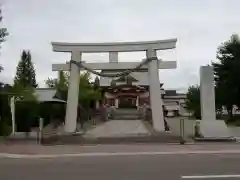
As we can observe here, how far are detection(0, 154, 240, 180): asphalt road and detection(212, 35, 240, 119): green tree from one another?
2921 cm

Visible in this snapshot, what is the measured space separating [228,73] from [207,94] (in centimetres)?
2154

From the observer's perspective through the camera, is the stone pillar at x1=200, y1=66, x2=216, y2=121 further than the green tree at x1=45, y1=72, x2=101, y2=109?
No

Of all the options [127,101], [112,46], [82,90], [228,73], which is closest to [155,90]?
[112,46]

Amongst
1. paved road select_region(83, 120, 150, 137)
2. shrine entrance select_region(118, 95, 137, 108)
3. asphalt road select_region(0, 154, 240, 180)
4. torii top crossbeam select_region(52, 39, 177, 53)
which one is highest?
torii top crossbeam select_region(52, 39, 177, 53)

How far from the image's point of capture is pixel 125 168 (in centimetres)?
1172

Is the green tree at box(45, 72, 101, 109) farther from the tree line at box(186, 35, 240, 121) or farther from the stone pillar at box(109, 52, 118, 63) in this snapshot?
the stone pillar at box(109, 52, 118, 63)

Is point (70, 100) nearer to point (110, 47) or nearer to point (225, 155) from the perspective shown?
point (110, 47)

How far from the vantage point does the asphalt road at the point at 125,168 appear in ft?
34.0

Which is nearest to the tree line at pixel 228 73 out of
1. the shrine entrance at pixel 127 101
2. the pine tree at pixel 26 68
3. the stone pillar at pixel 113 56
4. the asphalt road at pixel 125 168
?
the stone pillar at pixel 113 56

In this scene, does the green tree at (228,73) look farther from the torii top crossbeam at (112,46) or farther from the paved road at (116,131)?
the torii top crossbeam at (112,46)

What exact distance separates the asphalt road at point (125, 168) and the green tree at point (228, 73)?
2921 centimetres

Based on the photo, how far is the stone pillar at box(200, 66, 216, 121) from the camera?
74.5 ft

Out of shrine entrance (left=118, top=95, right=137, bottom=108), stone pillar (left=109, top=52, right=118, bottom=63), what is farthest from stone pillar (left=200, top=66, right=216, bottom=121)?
Answer: shrine entrance (left=118, top=95, right=137, bottom=108)

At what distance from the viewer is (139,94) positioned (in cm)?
6688
